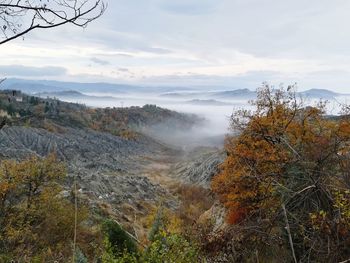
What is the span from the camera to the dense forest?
7.54 m

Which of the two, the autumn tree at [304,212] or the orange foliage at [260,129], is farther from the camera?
the orange foliage at [260,129]

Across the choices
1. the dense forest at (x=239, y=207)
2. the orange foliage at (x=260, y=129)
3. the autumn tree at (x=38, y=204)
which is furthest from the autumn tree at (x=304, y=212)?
the autumn tree at (x=38, y=204)

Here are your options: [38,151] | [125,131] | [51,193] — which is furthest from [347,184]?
[125,131]

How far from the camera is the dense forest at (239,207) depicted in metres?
7.54

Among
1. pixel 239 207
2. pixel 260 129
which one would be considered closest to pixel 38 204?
pixel 239 207

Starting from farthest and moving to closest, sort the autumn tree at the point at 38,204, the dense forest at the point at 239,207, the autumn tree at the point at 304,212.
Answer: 1. the autumn tree at the point at 38,204
2. the dense forest at the point at 239,207
3. the autumn tree at the point at 304,212

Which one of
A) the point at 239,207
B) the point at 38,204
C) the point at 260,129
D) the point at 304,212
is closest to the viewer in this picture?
the point at 304,212

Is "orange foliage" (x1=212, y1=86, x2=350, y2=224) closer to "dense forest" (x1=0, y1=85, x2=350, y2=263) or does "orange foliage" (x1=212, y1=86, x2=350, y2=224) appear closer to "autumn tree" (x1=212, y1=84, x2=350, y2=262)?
"dense forest" (x1=0, y1=85, x2=350, y2=263)

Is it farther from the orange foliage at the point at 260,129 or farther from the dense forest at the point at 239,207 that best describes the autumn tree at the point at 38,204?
the orange foliage at the point at 260,129

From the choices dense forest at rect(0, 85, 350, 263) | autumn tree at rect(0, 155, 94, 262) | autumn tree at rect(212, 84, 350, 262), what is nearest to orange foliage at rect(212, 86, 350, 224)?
dense forest at rect(0, 85, 350, 263)

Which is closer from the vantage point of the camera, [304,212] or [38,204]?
[304,212]

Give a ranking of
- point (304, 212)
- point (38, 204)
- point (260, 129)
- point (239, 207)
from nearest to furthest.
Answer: point (304, 212) → point (38, 204) → point (239, 207) → point (260, 129)

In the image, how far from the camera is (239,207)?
2869 cm

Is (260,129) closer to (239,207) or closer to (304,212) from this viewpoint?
(239,207)
